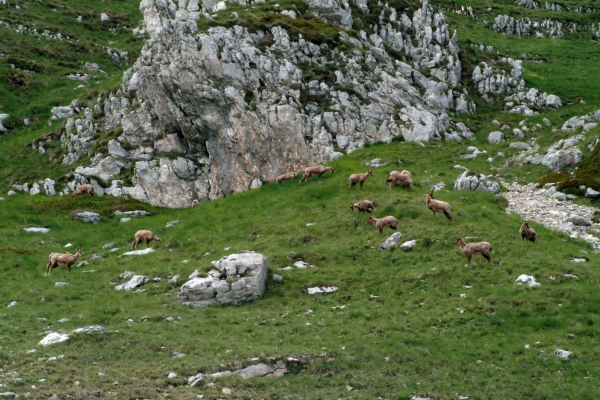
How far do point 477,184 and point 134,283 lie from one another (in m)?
24.8

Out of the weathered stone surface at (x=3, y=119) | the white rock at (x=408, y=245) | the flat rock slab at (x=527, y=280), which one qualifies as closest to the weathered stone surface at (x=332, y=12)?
the white rock at (x=408, y=245)

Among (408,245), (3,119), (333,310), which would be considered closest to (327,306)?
(333,310)

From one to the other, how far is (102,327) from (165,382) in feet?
22.7

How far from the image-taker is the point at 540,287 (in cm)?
2605

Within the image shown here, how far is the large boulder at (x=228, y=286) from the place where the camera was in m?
29.4

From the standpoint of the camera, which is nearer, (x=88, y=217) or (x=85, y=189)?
(x=88, y=217)

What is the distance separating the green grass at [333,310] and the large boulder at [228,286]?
680 millimetres

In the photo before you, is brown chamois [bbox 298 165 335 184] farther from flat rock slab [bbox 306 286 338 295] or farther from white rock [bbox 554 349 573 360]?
white rock [bbox 554 349 573 360]

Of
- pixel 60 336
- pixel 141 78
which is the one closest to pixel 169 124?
pixel 141 78

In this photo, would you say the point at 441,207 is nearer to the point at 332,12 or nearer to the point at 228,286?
the point at 228,286

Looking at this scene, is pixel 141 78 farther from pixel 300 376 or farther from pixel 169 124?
pixel 300 376

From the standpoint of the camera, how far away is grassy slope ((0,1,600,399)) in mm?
20062

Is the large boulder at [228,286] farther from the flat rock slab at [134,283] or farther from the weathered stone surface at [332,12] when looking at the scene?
the weathered stone surface at [332,12]

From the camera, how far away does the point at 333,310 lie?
2750 cm
